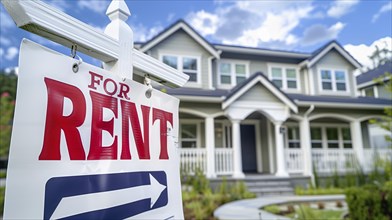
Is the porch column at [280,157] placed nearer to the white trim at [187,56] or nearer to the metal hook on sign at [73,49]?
the white trim at [187,56]

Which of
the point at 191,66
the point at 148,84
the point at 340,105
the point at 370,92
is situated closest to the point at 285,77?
the point at 340,105

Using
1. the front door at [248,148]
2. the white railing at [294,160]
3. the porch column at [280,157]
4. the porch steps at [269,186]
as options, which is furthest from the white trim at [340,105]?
the porch steps at [269,186]

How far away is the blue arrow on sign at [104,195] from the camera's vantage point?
75 cm

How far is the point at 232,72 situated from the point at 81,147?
11425 millimetres

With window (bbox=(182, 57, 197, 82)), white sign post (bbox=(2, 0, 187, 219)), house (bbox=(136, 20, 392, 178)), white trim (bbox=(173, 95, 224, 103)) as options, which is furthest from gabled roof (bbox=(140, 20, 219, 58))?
white sign post (bbox=(2, 0, 187, 219))

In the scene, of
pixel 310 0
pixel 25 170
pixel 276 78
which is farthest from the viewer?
pixel 276 78

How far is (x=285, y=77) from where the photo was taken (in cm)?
1248

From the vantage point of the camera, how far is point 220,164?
9.28 meters

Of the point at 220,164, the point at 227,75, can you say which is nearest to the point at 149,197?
the point at 220,164

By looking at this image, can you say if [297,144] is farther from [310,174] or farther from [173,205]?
[173,205]

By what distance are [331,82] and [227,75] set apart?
5.22m

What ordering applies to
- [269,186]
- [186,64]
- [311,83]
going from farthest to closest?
[311,83] < [186,64] < [269,186]

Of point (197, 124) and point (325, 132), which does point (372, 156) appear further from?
point (197, 124)

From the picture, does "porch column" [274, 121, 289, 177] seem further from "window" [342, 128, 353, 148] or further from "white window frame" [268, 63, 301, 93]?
"window" [342, 128, 353, 148]
